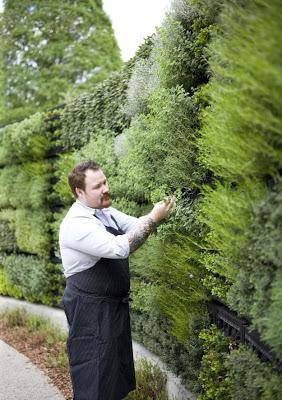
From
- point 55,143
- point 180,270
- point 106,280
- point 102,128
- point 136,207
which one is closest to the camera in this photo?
point 106,280

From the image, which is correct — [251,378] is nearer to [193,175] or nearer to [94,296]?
[94,296]

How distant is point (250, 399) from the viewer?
8.24ft

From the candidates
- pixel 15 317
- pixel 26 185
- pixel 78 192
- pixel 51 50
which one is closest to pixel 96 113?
pixel 26 185

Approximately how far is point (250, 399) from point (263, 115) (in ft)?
4.69

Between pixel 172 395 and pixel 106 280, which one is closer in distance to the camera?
pixel 106 280

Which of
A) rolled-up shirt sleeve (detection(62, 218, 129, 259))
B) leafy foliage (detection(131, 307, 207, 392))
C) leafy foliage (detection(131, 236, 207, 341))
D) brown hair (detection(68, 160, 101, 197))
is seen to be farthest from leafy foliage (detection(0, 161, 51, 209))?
rolled-up shirt sleeve (detection(62, 218, 129, 259))

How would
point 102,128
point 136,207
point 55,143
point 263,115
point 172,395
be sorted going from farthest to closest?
1. point 55,143
2. point 102,128
3. point 136,207
4. point 172,395
5. point 263,115

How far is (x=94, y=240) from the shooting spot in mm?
3260

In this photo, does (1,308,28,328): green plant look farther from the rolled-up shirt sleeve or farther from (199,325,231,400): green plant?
(199,325,231,400): green plant

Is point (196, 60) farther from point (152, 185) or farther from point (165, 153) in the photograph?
point (152, 185)

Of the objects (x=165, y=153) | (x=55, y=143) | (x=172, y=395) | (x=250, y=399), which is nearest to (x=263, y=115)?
(x=250, y=399)

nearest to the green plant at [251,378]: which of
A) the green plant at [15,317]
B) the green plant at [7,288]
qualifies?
the green plant at [15,317]

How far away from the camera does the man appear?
346 cm

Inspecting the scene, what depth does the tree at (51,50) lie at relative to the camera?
1839 cm
